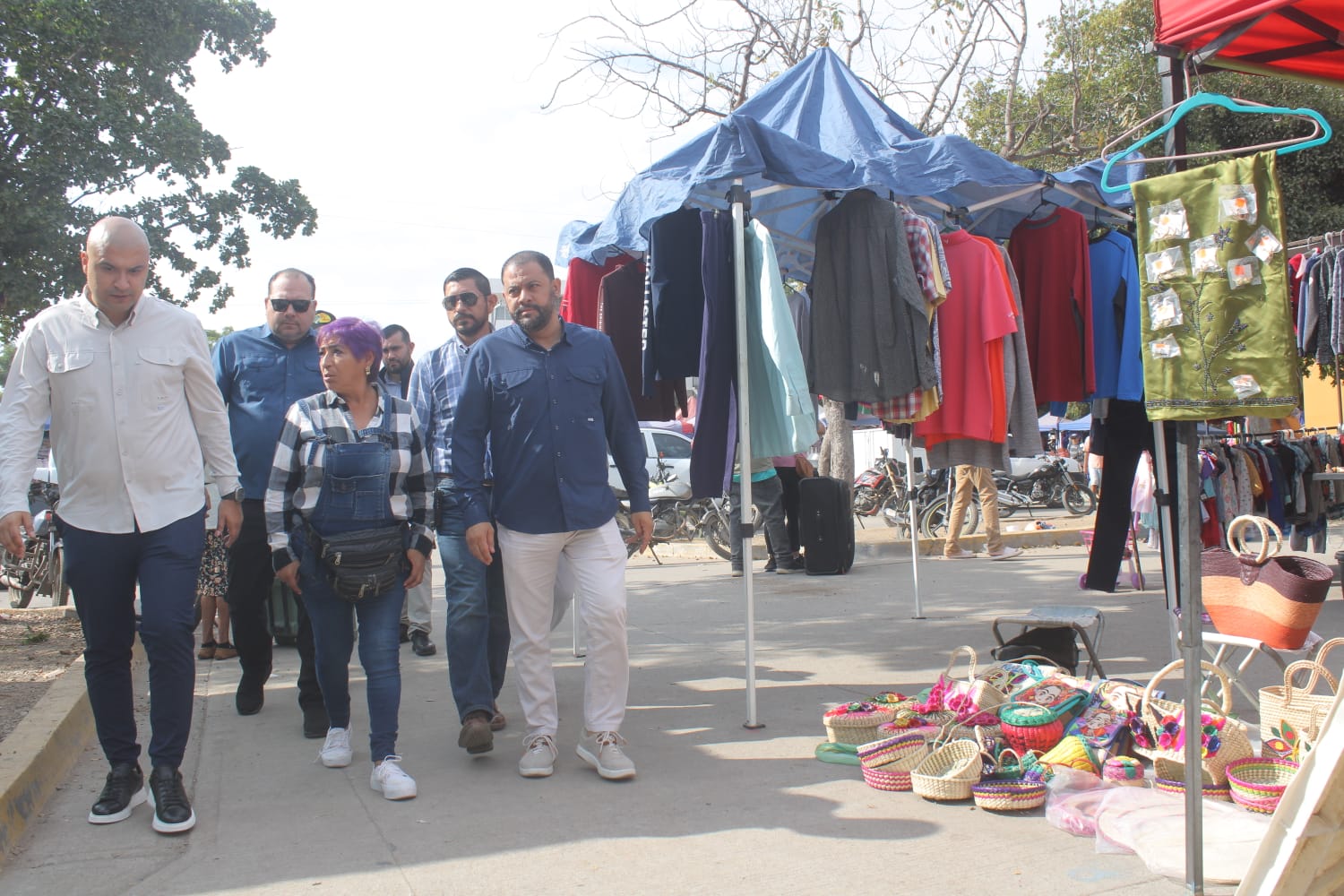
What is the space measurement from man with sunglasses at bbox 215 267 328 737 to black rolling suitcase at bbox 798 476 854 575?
638 cm

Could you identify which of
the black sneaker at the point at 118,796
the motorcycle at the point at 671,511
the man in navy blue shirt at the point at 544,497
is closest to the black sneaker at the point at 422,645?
the man in navy blue shirt at the point at 544,497

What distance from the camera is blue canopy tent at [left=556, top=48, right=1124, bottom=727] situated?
4824mm

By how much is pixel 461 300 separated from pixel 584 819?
241 centimetres

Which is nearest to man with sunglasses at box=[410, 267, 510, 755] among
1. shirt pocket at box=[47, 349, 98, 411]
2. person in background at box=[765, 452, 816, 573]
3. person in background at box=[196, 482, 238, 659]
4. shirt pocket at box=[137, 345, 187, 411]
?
shirt pocket at box=[137, 345, 187, 411]

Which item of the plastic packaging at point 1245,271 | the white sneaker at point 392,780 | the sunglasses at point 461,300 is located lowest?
the white sneaker at point 392,780

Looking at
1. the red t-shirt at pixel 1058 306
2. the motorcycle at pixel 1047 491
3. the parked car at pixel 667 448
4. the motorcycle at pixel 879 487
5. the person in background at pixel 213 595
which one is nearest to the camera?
the red t-shirt at pixel 1058 306

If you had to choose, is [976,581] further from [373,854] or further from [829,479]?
[373,854]

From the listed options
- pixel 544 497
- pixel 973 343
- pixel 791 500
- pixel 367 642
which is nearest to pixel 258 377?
pixel 367 642

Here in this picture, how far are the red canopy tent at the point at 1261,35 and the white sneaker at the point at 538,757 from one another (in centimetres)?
331

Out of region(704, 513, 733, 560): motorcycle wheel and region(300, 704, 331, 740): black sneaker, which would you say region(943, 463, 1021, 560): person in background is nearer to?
region(704, 513, 733, 560): motorcycle wheel

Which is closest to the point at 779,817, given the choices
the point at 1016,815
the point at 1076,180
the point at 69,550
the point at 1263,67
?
the point at 1016,815

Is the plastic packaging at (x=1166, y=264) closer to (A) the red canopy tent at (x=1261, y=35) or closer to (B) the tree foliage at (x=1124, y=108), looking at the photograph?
(A) the red canopy tent at (x=1261, y=35)

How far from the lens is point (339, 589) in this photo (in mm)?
4062

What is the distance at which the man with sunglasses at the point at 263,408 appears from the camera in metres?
5.09
